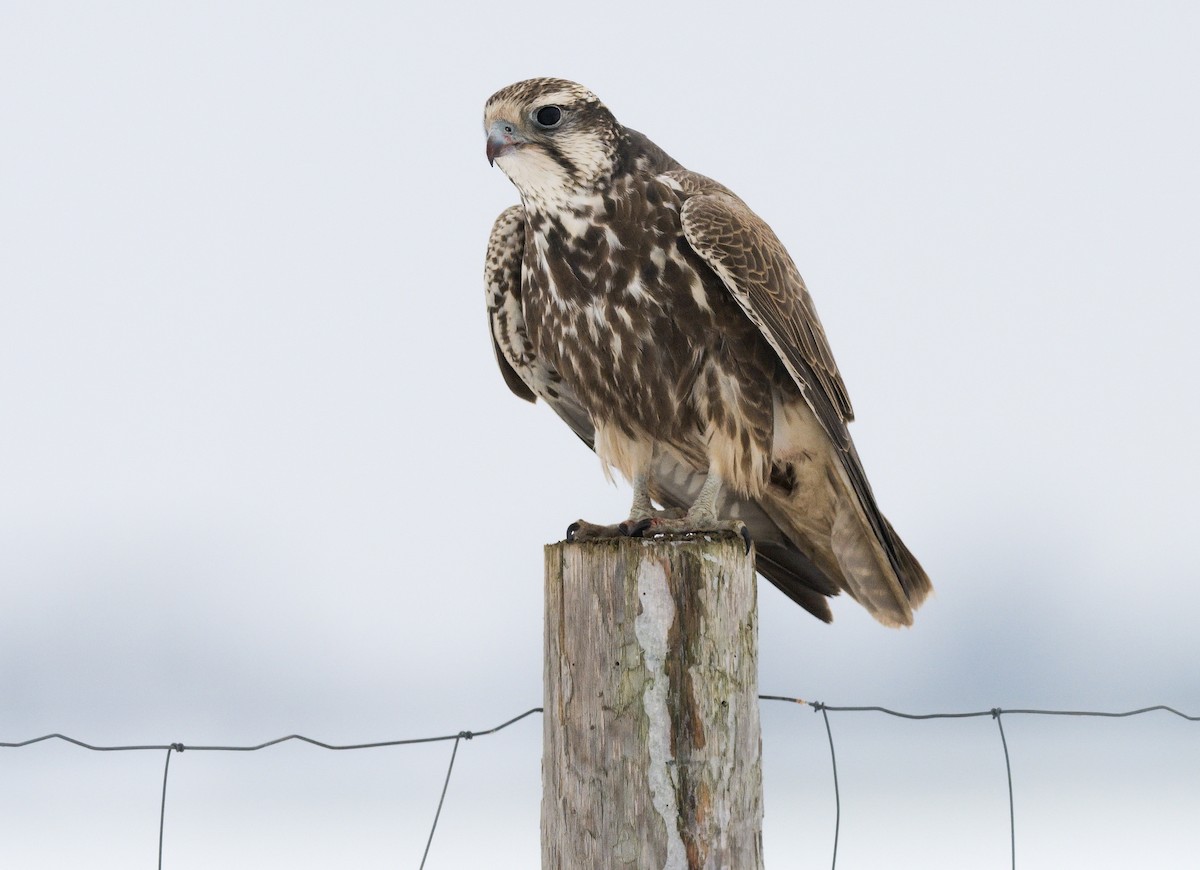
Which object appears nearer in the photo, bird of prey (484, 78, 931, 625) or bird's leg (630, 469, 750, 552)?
bird's leg (630, 469, 750, 552)

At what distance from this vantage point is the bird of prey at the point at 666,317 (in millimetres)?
2873

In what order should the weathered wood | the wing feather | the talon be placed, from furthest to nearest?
1. the wing feather
2. the talon
3. the weathered wood

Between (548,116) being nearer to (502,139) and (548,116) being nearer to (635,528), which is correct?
(502,139)

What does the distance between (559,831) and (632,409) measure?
4.22 ft

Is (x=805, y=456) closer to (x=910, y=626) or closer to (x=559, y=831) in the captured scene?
(x=910, y=626)

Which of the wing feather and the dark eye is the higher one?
the dark eye

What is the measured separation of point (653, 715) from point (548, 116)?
5.12 ft

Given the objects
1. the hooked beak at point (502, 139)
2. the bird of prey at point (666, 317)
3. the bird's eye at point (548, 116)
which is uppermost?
the bird's eye at point (548, 116)

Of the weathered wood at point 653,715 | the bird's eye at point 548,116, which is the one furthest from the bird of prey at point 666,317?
the weathered wood at point 653,715

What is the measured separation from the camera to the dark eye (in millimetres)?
2885

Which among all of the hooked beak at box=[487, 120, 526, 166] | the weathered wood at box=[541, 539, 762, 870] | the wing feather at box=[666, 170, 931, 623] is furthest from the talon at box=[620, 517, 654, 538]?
the hooked beak at box=[487, 120, 526, 166]

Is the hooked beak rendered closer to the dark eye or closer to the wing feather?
the dark eye

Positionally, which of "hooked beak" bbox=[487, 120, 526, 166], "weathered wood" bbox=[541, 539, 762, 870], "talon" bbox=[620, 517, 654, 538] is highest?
"hooked beak" bbox=[487, 120, 526, 166]

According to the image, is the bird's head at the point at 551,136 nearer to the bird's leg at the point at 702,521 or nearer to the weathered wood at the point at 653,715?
the bird's leg at the point at 702,521
